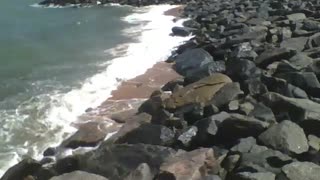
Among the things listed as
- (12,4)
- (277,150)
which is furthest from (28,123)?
(12,4)

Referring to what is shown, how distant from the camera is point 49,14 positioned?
107 feet

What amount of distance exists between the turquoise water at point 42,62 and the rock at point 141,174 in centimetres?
352

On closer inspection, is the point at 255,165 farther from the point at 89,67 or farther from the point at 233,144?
the point at 89,67

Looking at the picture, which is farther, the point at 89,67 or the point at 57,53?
the point at 57,53

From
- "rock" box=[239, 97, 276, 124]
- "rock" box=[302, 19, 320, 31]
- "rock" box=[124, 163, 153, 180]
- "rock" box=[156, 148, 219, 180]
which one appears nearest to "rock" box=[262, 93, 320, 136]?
"rock" box=[239, 97, 276, 124]

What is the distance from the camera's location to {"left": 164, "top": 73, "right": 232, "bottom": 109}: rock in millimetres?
11953

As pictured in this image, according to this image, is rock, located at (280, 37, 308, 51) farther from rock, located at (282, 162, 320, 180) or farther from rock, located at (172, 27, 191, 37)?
rock, located at (172, 27, 191, 37)

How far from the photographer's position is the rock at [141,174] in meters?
7.96

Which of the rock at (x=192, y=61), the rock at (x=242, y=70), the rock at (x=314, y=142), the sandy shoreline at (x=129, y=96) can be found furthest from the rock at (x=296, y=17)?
the rock at (x=314, y=142)

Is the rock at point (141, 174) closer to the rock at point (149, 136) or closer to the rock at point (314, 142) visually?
the rock at point (149, 136)

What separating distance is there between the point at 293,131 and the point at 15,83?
33.5 ft

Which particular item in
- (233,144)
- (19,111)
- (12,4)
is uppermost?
(233,144)

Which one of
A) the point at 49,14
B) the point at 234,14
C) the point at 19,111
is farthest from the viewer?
the point at 49,14

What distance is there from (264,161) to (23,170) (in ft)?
13.8
